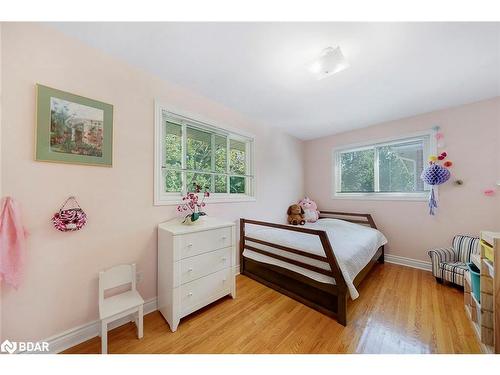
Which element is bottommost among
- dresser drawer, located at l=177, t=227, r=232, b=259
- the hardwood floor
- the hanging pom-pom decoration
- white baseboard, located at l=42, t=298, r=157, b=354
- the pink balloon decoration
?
the hardwood floor

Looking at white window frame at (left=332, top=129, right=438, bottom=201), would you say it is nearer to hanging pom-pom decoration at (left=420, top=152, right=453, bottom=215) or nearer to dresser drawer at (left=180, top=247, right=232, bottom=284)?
hanging pom-pom decoration at (left=420, top=152, right=453, bottom=215)

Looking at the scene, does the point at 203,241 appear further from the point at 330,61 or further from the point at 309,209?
the point at 309,209

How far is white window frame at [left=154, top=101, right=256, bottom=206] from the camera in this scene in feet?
5.79

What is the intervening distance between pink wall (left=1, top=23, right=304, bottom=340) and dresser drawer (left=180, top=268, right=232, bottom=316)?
43cm

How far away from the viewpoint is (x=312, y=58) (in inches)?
58.7

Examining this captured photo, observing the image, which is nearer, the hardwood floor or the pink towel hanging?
the pink towel hanging

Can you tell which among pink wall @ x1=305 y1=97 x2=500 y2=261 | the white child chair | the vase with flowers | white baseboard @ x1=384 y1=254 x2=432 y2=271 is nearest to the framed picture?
the vase with flowers

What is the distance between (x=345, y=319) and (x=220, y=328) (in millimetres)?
1037

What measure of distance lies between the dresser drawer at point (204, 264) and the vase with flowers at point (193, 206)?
0.36 meters

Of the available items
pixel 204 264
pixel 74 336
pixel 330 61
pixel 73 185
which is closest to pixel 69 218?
pixel 73 185

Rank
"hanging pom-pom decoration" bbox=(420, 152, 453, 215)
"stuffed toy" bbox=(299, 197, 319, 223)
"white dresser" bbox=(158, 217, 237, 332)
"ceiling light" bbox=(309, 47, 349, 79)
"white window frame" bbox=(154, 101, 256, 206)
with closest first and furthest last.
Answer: "ceiling light" bbox=(309, 47, 349, 79) < "white dresser" bbox=(158, 217, 237, 332) < "white window frame" bbox=(154, 101, 256, 206) < "hanging pom-pom decoration" bbox=(420, 152, 453, 215) < "stuffed toy" bbox=(299, 197, 319, 223)

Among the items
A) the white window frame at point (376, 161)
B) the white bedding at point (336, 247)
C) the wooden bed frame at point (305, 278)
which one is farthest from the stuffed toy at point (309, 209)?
the wooden bed frame at point (305, 278)

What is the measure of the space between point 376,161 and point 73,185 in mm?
3897

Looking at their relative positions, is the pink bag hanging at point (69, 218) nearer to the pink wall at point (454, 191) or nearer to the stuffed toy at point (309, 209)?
the stuffed toy at point (309, 209)
